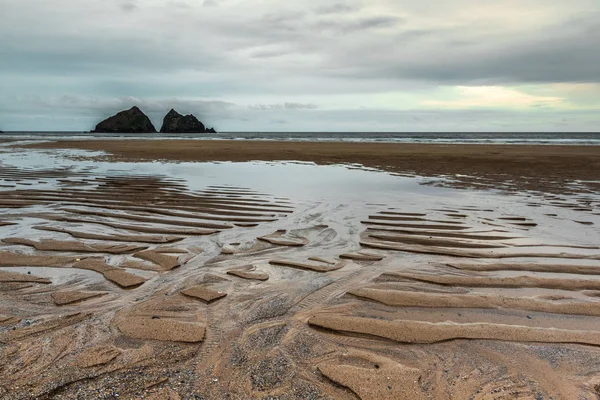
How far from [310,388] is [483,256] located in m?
4.21

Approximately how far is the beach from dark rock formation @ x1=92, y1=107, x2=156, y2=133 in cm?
13625

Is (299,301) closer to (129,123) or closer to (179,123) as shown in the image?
(179,123)

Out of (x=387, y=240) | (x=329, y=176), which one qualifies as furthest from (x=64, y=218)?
(x=329, y=176)

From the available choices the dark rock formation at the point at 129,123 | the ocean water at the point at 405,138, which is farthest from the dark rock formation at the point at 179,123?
the ocean water at the point at 405,138

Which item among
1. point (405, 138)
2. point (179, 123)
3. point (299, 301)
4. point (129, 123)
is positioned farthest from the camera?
point (179, 123)

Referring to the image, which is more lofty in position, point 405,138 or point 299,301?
point 405,138

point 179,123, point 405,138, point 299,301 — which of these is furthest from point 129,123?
point 299,301

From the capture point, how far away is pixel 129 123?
13512 centimetres

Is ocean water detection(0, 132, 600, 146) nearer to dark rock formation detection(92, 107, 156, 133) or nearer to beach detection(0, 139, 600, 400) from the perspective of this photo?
dark rock formation detection(92, 107, 156, 133)

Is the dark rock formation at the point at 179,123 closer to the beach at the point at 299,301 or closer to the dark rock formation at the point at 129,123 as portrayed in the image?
the dark rock formation at the point at 129,123

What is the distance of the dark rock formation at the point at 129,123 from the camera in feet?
444

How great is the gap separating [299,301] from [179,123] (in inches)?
5561

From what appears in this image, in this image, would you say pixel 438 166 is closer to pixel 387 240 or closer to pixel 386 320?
pixel 387 240

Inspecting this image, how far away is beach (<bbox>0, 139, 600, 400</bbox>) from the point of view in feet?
10.0
